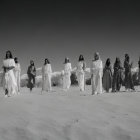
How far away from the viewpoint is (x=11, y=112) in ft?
35.1

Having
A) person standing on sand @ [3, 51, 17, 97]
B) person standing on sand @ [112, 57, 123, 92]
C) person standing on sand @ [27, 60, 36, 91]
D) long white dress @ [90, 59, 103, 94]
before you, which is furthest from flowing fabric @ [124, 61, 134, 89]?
person standing on sand @ [3, 51, 17, 97]

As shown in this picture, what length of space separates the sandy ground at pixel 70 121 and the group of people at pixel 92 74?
3.51 meters

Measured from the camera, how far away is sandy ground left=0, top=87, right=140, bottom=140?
313 inches

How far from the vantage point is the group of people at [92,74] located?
15438 mm

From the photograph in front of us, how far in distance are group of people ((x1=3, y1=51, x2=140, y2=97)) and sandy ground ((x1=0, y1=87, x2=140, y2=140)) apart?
11.5 ft

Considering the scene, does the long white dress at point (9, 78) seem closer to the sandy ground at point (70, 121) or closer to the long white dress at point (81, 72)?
the sandy ground at point (70, 121)

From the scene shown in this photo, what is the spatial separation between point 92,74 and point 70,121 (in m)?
8.33

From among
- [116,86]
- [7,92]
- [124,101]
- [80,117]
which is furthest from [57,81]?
[80,117]

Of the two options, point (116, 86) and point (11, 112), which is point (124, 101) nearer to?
point (11, 112)

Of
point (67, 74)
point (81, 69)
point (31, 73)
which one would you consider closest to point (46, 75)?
point (31, 73)

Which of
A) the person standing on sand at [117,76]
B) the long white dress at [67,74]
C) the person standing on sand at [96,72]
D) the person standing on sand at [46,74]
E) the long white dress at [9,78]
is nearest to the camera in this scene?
the long white dress at [9,78]

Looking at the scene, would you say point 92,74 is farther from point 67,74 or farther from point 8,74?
point 67,74

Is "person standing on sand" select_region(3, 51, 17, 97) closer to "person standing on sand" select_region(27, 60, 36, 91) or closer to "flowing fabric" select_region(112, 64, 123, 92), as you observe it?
"flowing fabric" select_region(112, 64, 123, 92)

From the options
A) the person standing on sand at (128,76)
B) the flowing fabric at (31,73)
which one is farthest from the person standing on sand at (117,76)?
the flowing fabric at (31,73)
